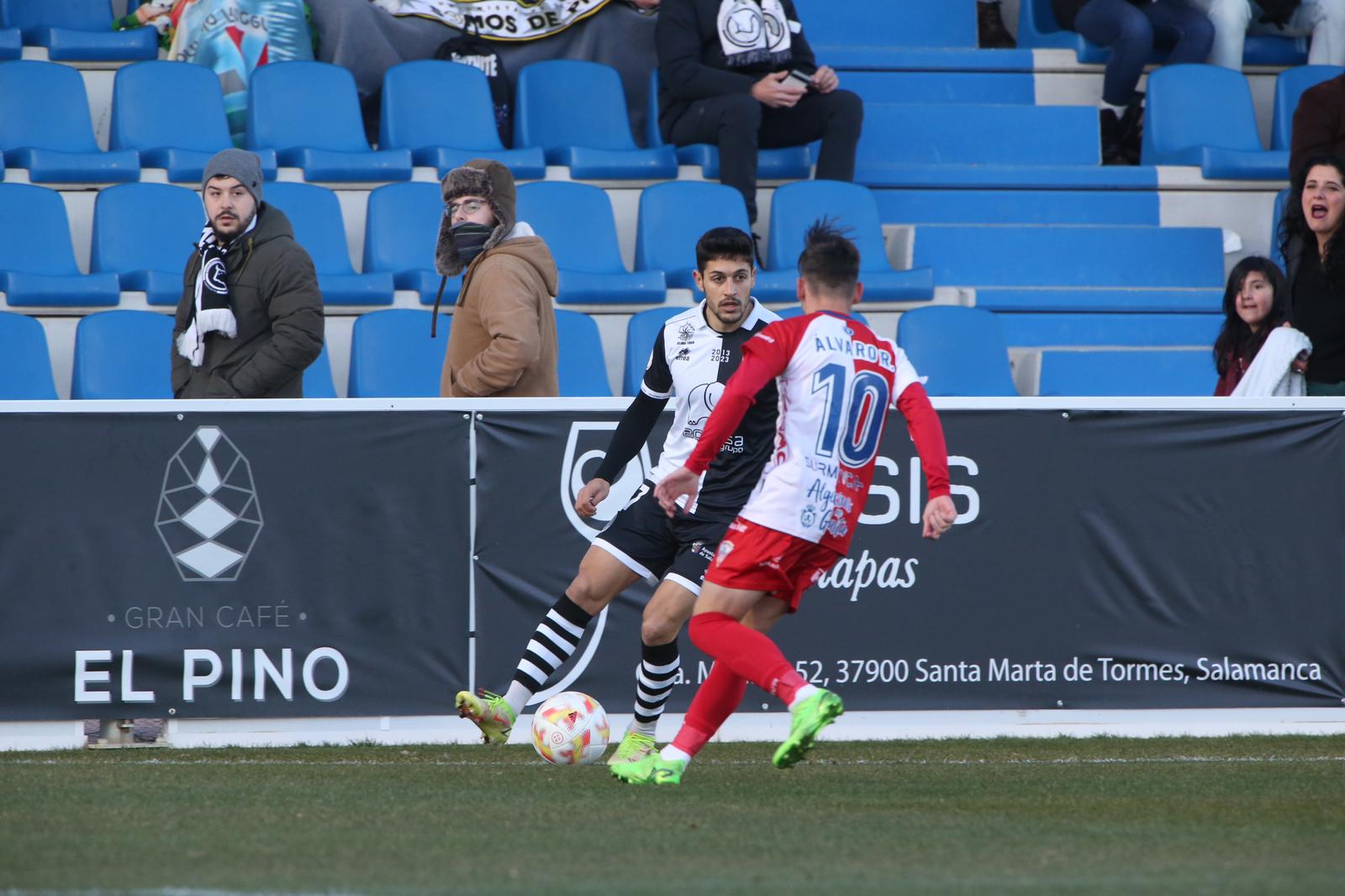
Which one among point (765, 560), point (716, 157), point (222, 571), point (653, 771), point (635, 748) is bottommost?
point (635, 748)

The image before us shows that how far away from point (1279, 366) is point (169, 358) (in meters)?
5.41

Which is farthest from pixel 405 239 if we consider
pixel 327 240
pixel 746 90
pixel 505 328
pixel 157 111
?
pixel 505 328

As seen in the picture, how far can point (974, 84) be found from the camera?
12.3 m

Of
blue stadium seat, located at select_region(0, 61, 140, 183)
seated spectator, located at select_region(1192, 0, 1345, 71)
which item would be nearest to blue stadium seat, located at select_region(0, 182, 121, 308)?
blue stadium seat, located at select_region(0, 61, 140, 183)

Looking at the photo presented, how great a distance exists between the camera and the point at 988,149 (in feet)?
39.0

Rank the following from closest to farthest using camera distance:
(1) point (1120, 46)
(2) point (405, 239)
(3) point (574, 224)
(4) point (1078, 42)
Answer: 1. (2) point (405, 239)
2. (3) point (574, 224)
3. (1) point (1120, 46)
4. (4) point (1078, 42)

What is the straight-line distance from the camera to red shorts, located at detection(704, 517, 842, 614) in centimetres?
539

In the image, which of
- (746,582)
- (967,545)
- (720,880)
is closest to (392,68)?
(967,545)

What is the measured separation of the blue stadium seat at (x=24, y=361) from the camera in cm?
859

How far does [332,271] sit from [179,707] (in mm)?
3285

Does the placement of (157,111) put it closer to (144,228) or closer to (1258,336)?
(144,228)

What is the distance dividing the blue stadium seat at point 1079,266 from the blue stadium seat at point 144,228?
447 cm

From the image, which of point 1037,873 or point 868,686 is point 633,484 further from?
point 1037,873

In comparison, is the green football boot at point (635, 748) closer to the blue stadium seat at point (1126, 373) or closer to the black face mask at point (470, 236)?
the black face mask at point (470, 236)
